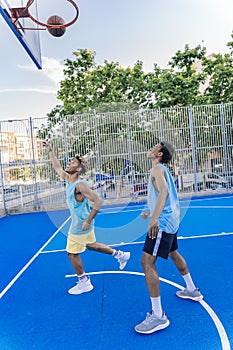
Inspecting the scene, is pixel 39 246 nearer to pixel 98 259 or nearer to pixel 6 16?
pixel 98 259

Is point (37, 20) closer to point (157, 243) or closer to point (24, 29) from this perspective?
point (24, 29)

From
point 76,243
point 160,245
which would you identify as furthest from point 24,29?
point 160,245

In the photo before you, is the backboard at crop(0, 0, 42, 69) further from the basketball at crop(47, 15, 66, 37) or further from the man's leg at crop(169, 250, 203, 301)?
the man's leg at crop(169, 250, 203, 301)

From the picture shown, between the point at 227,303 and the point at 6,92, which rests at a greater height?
the point at 6,92

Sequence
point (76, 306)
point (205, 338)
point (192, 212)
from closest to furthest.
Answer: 1. point (205, 338)
2. point (76, 306)
3. point (192, 212)

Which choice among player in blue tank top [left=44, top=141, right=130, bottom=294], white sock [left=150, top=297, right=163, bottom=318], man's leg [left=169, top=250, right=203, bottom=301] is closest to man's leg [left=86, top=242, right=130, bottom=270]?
player in blue tank top [left=44, top=141, right=130, bottom=294]

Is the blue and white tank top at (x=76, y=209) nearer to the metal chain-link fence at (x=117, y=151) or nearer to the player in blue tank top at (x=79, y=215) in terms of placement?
the player in blue tank top at (x=79, y=215)

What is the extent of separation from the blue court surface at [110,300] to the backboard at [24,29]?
4121 millimetres

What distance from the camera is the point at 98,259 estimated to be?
560cm

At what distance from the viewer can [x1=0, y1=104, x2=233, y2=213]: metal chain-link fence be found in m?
12.9

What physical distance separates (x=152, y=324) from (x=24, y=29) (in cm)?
568

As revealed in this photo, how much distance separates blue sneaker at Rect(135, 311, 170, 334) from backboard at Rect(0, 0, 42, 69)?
5.29 meters

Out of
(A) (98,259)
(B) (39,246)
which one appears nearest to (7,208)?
(B) (39,246)

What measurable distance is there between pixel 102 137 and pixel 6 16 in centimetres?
784
